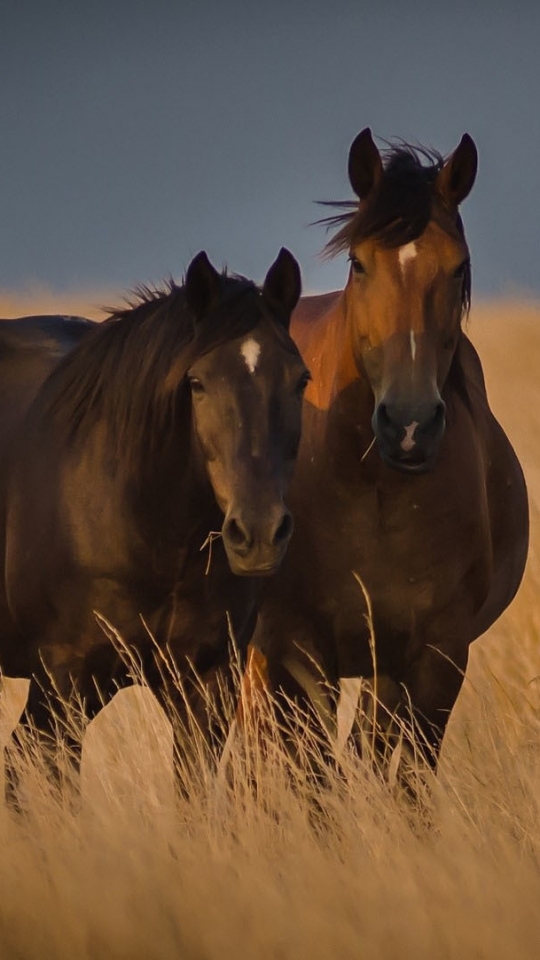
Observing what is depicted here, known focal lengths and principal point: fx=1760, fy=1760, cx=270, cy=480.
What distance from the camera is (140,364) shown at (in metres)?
5.28

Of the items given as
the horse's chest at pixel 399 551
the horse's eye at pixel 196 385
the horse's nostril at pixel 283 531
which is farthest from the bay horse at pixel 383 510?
the horse's nostril at pixel 283 531

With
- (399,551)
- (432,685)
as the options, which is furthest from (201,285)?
(432,685)

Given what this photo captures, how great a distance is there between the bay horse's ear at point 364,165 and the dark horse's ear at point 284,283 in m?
0.65

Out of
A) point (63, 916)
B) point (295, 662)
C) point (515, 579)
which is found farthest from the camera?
point (515, 579)

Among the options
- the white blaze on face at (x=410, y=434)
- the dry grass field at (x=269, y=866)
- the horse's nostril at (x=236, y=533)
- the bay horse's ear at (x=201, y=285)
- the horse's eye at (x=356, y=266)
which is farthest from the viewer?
the horse's eye at (x=356, y=266)

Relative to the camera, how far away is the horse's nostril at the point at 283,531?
4680 mm

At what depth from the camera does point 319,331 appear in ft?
20.5

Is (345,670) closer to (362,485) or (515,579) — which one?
(362,485)

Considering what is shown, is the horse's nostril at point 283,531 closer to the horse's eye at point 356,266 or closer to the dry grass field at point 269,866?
→ the dry grass field at point 269,866

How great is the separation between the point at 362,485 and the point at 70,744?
1.26m

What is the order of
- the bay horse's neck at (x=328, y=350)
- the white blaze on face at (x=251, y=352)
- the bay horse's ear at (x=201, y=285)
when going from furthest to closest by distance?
1. the bay horse's neck at (x=328, y=350)
2. the bay horse's ear at (x=201, y=285)
3. the white blaze on face at (x=251, y=352)

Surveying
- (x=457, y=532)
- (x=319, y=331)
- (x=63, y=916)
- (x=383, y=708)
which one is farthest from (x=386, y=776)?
(x=63, y=916)

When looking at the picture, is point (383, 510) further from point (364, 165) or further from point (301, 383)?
point (364, 165)

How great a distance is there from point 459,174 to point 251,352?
3.87ft
